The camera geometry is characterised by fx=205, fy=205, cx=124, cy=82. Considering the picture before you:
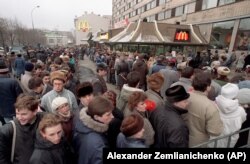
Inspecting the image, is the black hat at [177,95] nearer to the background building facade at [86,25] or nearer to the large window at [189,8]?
the large window at [189,8]

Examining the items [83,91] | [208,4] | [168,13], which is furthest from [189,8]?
[83,91]

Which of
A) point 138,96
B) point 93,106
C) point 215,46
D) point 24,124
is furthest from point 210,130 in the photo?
point 215,46

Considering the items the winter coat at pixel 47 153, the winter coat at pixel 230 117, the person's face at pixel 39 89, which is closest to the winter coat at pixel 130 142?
the winter coat at pixel 47 153

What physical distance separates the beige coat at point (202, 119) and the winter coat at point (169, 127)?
0.22 meters

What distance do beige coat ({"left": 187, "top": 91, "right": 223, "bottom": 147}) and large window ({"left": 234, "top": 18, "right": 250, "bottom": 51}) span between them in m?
16.4

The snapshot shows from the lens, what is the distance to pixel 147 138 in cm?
261

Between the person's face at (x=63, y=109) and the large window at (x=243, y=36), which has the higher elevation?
the large window at (x=243, y=36)

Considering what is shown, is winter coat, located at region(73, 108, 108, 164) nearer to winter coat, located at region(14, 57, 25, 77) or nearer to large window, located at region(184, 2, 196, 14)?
winter coat, located at region(14, 57, 25, 77)

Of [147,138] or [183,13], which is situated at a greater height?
[183,13]

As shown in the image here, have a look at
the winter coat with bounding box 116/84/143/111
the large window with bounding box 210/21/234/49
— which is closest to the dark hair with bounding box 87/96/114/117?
the winter coat with bounding box 116/84/143/111

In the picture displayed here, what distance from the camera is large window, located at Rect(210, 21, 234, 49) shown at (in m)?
19.7

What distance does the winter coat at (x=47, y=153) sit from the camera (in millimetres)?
2037

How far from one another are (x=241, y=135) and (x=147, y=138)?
5.49 feet

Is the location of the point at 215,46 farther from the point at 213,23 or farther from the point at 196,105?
the point at 196,105
